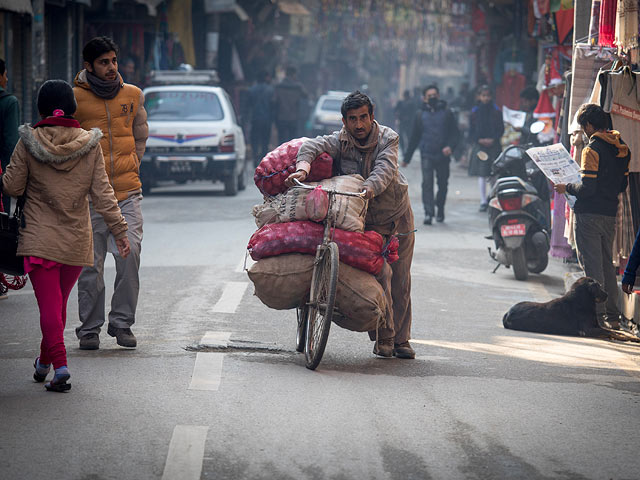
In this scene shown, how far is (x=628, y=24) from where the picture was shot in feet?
32.1

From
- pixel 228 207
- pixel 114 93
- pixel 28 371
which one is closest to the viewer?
pixel 28 371

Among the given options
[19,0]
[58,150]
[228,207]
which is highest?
[19,0]

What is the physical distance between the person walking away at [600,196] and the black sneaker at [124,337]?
3760mm

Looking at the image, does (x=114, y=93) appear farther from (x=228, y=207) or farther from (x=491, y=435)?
(x=228, y=207)

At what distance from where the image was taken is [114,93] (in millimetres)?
7273

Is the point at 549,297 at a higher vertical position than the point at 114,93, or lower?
lower

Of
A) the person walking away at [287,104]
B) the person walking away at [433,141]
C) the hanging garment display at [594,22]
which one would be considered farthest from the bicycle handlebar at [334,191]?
the person walking away at [287,104]

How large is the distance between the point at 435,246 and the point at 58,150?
890cm

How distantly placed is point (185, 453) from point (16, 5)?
1372 cm

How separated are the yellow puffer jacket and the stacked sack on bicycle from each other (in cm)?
92

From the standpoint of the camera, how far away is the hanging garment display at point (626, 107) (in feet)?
32.2

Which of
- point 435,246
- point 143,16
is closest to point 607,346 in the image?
point 435,246

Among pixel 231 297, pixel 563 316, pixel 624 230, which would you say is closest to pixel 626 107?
pixel 624 230

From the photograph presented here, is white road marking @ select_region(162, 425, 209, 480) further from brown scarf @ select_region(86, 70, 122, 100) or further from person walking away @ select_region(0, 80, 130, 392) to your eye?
brown scarf @ select_region(86, 70, 122, 100)
